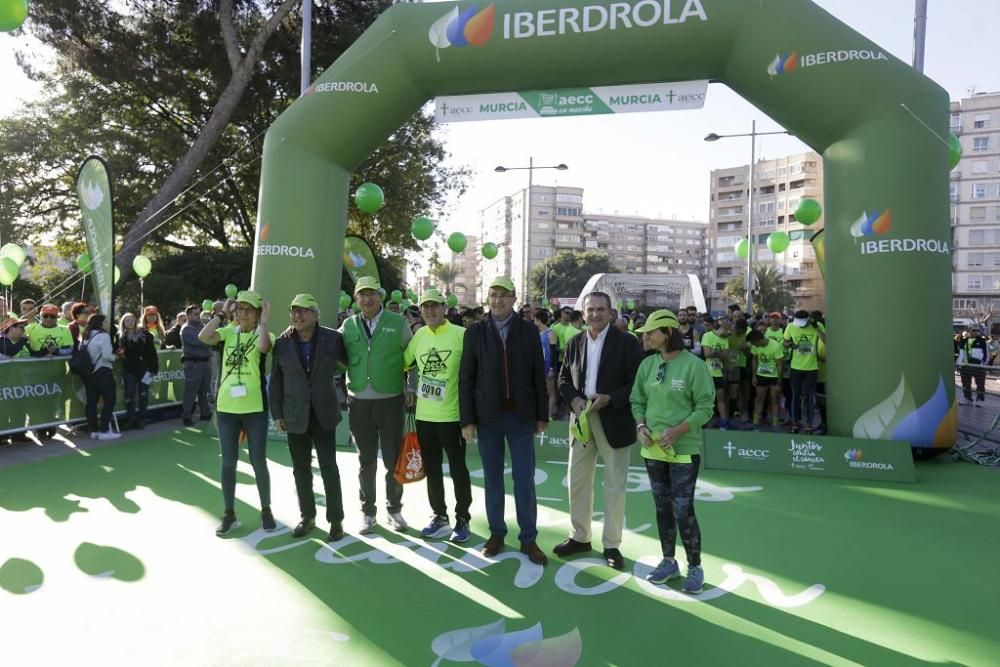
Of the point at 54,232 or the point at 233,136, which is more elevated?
the point at 233,136

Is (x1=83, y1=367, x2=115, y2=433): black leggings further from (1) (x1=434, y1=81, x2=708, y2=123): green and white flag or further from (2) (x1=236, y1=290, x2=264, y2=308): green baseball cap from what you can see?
(1) (x1=434, y1=81, x2=708, y2=123): green and white flag

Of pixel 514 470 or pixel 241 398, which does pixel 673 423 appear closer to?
pixel 514 470

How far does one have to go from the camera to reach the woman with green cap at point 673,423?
3.88 m

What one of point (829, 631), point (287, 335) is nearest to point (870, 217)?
point (829, 631)

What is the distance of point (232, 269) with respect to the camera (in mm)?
24016

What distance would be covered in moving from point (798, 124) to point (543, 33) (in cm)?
317

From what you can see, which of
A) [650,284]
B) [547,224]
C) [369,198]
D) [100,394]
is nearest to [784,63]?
[369,198]

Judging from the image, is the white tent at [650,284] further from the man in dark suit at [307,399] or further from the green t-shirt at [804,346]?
the man in dark suit at [307,399]

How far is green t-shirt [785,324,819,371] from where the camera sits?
30.1ft

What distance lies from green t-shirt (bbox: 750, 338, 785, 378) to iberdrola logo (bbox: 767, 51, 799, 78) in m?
3.84

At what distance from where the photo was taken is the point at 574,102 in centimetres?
845

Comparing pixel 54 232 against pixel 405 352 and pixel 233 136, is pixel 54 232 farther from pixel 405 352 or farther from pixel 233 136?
pixel 405 352

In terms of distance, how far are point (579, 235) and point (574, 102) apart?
342ft

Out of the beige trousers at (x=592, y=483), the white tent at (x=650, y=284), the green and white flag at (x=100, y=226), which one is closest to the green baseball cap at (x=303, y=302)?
the beige trousers at (x=592, y=483)
